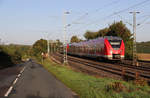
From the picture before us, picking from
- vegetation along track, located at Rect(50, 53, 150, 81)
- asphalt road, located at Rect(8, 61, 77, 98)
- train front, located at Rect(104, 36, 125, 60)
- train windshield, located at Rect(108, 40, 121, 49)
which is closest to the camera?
asphalt road, located at Rect(8, 61, 77, 98)

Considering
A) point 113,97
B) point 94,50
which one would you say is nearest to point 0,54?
point 94,50

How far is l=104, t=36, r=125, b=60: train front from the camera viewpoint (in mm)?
26473

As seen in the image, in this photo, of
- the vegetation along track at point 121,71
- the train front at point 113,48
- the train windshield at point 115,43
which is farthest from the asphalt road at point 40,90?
the train windshield at point 115,43

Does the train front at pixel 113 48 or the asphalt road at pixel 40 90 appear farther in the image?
the train front at pixel 113 48

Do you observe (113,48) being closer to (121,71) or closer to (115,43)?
(115,43)

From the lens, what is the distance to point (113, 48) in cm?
2666

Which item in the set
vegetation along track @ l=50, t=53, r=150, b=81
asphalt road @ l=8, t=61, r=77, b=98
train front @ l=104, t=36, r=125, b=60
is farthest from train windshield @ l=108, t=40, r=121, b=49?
asphalt road @ l=8, t=61, r=77, b=98

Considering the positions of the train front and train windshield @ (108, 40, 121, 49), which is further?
train windshield @ (108, 40, 121, 49)

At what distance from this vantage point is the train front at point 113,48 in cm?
2647

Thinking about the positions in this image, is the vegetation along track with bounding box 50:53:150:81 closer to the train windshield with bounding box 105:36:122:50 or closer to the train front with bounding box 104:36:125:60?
the train front with bounding box 104:36:125:60

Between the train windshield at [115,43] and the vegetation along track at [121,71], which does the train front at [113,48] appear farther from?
the vegetation along track at [121,71]

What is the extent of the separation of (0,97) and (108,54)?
1953cm

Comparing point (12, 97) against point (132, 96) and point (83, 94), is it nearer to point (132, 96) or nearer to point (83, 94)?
point (83, 94)

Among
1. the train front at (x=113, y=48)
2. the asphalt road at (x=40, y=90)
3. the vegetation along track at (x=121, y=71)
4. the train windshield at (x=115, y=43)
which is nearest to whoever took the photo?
the asphalt road at (x=40, y=90)
